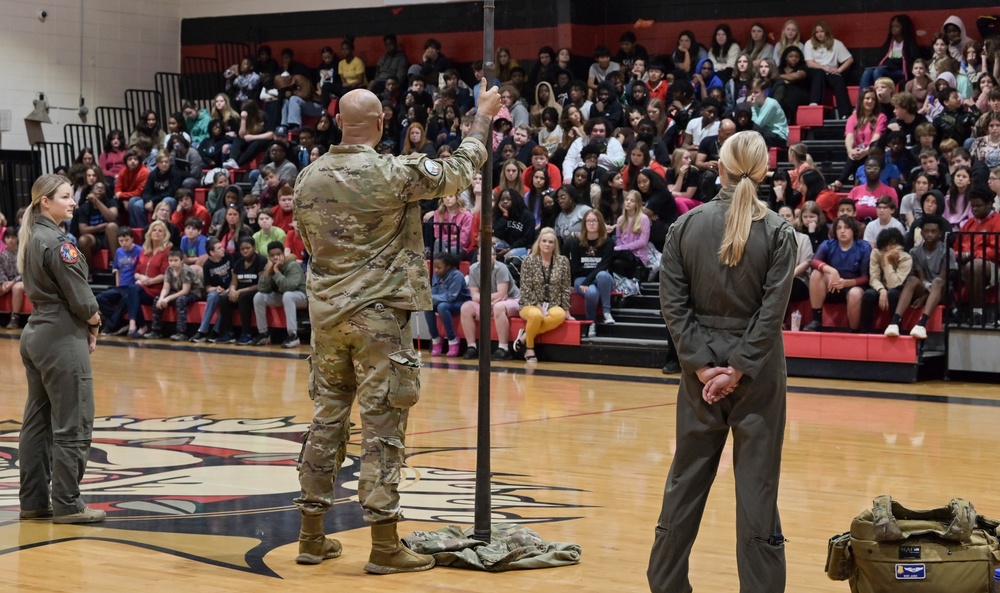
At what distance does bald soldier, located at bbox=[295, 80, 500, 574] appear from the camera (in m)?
4.89

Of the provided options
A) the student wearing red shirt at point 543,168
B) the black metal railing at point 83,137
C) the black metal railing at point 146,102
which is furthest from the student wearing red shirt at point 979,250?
the black metal railing at point 146,102

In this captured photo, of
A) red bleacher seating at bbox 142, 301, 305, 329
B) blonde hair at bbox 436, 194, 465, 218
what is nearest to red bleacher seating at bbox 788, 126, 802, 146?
blonde hair at bbox 436, 194, 465, 218

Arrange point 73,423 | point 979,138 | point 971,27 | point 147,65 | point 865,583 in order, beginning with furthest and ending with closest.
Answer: point 147,65
point 971,27
point 979,138
point 73,423
point 865,583

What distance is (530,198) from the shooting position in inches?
585

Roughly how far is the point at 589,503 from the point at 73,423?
2.49 meters

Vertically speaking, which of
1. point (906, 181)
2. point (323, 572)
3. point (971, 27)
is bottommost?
point (323, 572)

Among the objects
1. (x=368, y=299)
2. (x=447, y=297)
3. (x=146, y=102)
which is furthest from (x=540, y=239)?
(x=146, y=102)

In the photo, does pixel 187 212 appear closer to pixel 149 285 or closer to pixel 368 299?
pixel 149 285

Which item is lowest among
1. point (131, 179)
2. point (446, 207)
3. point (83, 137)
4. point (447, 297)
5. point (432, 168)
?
point (447, 297)

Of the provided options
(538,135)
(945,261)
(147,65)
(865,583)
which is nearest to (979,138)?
(945,261)

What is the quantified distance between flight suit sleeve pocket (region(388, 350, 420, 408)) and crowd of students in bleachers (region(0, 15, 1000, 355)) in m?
8.11

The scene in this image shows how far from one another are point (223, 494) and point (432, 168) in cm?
242

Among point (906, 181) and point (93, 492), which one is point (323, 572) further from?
point (906, 181)

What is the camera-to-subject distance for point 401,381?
192 inches
